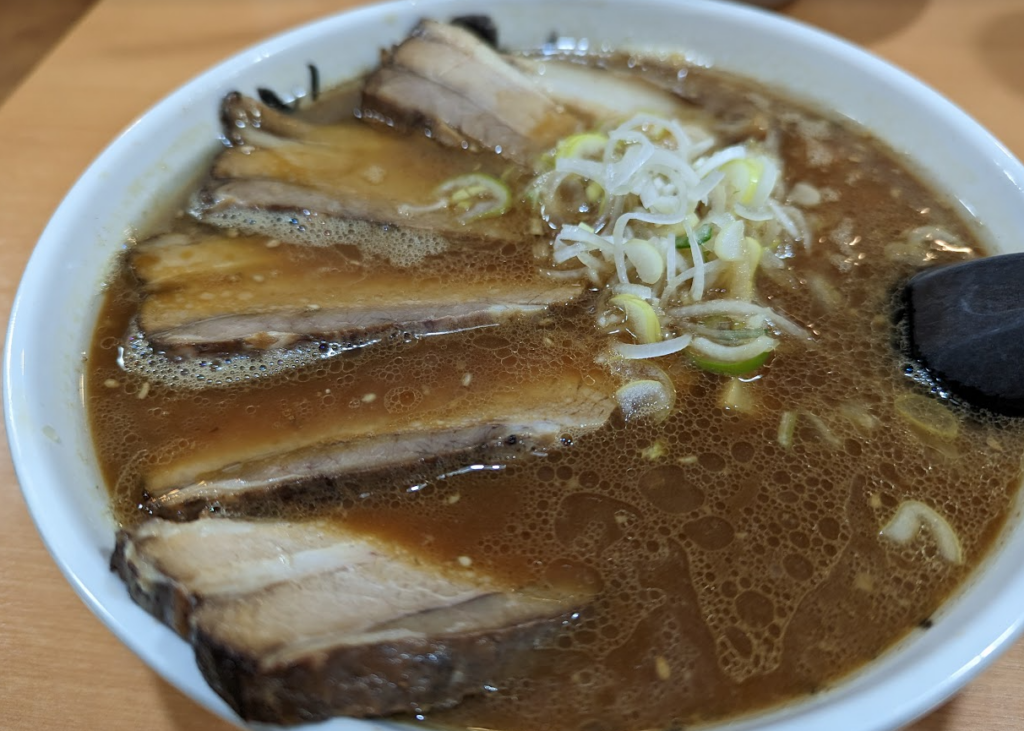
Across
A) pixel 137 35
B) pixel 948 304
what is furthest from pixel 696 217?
pixel 137 35

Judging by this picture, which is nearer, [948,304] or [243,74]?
[948,304]

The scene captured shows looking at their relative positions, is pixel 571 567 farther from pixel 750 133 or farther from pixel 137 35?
pixel 137 35

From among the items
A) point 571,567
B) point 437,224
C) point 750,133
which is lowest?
point 571,567

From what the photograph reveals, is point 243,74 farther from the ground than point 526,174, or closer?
farther from the ground

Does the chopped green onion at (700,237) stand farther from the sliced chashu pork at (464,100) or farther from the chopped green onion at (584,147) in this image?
the sliced chashu pork at (464,100)

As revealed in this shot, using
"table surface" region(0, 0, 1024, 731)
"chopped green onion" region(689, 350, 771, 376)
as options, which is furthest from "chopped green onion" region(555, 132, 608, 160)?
"table surface" region(0, 0, 1024, 731)

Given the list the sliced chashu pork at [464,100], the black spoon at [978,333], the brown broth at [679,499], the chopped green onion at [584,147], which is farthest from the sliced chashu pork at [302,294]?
the black spoon at [978,333]

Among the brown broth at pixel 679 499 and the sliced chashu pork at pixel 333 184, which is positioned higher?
the sliced chashu pork at pixel 333 184
